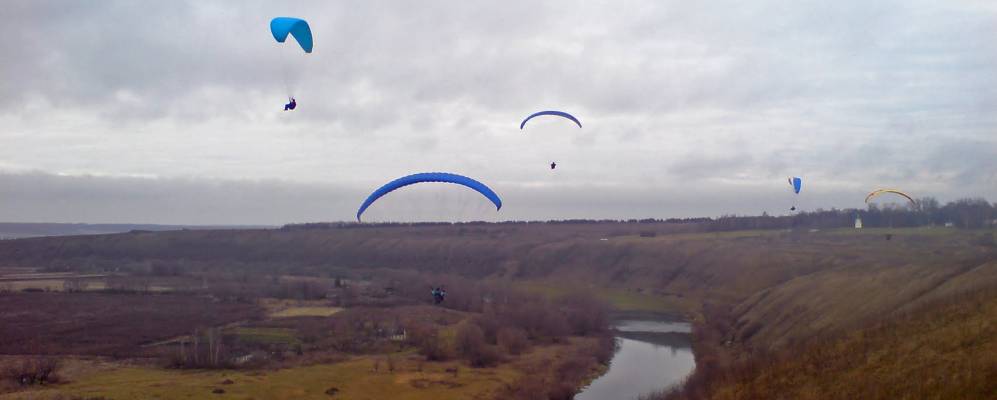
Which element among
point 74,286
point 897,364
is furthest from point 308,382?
point 74,286

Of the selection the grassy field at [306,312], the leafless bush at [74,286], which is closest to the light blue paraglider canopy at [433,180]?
the grassy field at [306,312]

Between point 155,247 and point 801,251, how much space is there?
7824 cm

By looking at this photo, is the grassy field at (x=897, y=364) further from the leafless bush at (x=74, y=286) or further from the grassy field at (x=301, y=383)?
the leafless bush at (x=74, y=286)

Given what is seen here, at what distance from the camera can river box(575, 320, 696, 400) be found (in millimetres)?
30484

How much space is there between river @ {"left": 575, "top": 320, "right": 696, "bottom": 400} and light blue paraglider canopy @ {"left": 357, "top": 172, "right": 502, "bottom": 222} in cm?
803

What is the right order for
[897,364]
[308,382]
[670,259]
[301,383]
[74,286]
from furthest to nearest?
[670,259] < [74,286] < [308,382] < [301,383] < [897,364]

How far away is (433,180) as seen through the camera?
27797mm

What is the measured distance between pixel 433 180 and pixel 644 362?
14447mm

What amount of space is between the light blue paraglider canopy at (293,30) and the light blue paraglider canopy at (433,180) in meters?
8.29

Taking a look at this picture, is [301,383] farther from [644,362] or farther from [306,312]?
[306,312]

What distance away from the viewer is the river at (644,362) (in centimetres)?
3048

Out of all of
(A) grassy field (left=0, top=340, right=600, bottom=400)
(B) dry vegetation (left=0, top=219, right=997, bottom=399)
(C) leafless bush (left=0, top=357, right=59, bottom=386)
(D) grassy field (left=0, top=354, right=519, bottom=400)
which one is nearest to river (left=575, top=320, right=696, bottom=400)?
(B) dry vegetation (left=0, top=219, right=997, bottom=399)

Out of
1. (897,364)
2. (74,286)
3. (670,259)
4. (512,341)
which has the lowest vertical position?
(512,341)

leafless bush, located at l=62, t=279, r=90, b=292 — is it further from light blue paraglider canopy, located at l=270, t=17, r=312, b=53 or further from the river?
light blue paraglider canopy, located at l=270, t=17, r=312, b=53
